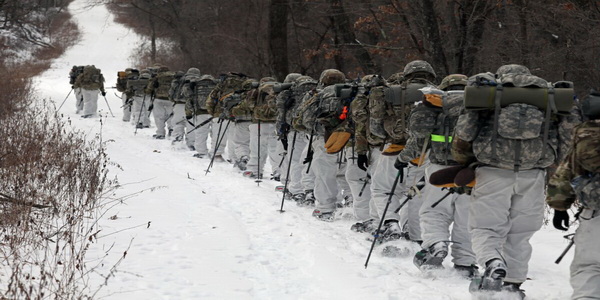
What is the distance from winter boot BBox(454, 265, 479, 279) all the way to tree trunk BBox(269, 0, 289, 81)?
1101 cm

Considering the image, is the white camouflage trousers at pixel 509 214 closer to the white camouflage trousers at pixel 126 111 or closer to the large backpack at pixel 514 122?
the large backpack at pixel 514 122

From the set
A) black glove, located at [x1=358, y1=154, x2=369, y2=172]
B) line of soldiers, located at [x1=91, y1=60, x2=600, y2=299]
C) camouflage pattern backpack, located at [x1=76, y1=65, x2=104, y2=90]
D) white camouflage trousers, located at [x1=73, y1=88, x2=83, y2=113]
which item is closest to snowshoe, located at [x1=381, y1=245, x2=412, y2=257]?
line of soldiers, located at [x1=91, y1=60, x2=600, y2=299]

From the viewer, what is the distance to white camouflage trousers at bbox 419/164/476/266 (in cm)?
561

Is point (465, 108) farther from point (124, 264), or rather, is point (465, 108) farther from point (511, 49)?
point (511, 49)

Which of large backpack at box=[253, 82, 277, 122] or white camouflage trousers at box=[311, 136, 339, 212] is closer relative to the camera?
white camouflage trousers at box=[311, 136, 339, 212]

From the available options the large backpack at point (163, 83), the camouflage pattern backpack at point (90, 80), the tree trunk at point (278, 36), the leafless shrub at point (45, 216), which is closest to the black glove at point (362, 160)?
the leafless shrub at point (45, 216)

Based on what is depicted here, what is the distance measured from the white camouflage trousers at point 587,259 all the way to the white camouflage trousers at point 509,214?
2.70ft

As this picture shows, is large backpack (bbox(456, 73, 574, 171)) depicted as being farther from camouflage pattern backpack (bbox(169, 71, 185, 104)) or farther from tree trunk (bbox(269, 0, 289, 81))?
camouflage pattern backpack (bbox(169, 71, 185, 104))

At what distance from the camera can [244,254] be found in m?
5.84

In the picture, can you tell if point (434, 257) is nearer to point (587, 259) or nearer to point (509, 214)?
point (509, 214)

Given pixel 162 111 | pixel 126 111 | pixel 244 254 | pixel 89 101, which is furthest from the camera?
pixel 89 101

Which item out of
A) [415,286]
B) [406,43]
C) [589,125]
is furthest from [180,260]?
[406,43]

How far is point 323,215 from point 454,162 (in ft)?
10.1

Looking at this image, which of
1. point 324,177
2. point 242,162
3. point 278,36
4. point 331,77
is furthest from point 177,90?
point 324,177
